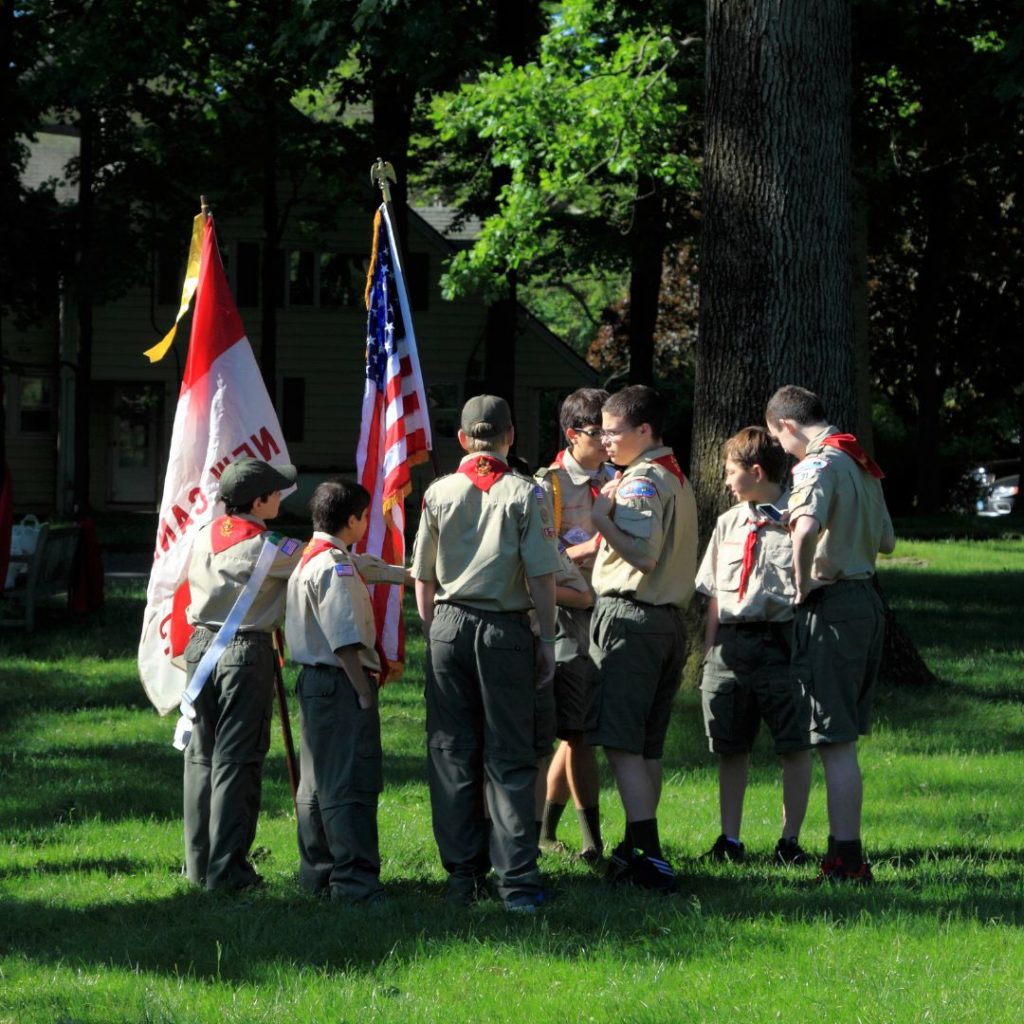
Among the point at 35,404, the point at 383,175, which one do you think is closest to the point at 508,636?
A: the point at 383,175

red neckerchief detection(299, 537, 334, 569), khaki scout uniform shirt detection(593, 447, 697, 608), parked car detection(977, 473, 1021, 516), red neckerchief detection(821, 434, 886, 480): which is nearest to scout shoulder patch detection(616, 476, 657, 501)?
khaki scout uniform shirt detection(593, 447, 697, 608)

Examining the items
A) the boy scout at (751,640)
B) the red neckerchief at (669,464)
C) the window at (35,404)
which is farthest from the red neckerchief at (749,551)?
the window at (35,404)

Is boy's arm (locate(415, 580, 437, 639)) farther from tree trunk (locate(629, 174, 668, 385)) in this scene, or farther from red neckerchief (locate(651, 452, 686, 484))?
tree trunk (locate(629, 174, 668, 385))

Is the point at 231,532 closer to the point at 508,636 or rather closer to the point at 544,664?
the point at 508,636

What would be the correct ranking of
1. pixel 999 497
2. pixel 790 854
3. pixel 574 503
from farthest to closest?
pixel 999 497
pixel 574 503
pixel 790 854

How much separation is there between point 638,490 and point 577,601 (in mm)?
771

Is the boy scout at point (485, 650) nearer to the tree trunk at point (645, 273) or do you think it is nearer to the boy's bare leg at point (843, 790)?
the boy's bare leg at point (843, 790)

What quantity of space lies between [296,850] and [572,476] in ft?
A: 7.40

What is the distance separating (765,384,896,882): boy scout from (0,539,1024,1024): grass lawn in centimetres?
38

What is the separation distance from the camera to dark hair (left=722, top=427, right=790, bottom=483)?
7.30m

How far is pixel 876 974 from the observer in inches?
219

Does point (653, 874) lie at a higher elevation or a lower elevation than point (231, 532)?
lower

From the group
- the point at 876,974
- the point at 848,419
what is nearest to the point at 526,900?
the point at 876,974

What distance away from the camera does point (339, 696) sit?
6684mm
